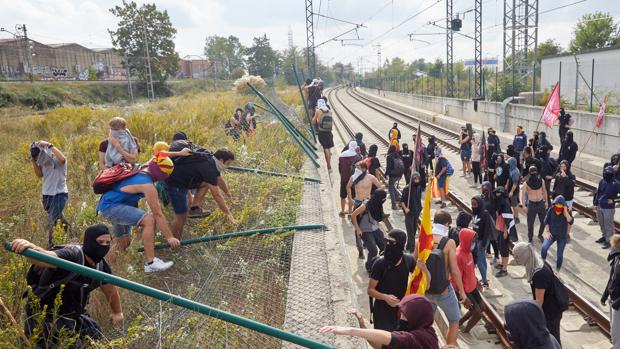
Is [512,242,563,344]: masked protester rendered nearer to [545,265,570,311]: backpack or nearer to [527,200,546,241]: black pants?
[545,265,570,311]: backpack

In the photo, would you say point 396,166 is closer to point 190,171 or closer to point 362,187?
point 362,187

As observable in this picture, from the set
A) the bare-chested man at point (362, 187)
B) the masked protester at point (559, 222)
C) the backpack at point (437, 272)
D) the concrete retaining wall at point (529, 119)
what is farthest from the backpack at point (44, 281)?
the concrete retaining wall at point (529, 119)

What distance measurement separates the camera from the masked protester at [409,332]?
120 inches

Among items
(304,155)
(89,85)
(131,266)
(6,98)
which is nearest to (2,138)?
(304,155)

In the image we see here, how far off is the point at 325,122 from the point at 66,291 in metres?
9.36

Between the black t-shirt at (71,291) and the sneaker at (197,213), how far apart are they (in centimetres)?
323

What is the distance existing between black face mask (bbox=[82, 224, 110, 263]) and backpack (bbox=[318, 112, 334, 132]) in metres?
8.98

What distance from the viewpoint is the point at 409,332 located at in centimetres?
312

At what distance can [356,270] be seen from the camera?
7.36m

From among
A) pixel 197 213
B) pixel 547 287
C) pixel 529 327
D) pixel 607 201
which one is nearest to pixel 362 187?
pixel 197 213

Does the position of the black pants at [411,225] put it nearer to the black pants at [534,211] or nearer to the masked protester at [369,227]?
the masked protester at [369,227]

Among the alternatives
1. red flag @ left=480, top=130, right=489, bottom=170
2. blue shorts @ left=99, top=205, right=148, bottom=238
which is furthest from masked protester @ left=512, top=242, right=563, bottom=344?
red flag @ left=480, top=130, right=489, bottom=170

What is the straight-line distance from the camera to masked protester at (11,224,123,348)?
11.0ft

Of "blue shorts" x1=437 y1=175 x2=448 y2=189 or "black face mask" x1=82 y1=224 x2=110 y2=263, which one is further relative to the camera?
"blue shorts" x1=437 y1=175 x2=448 y2=189
